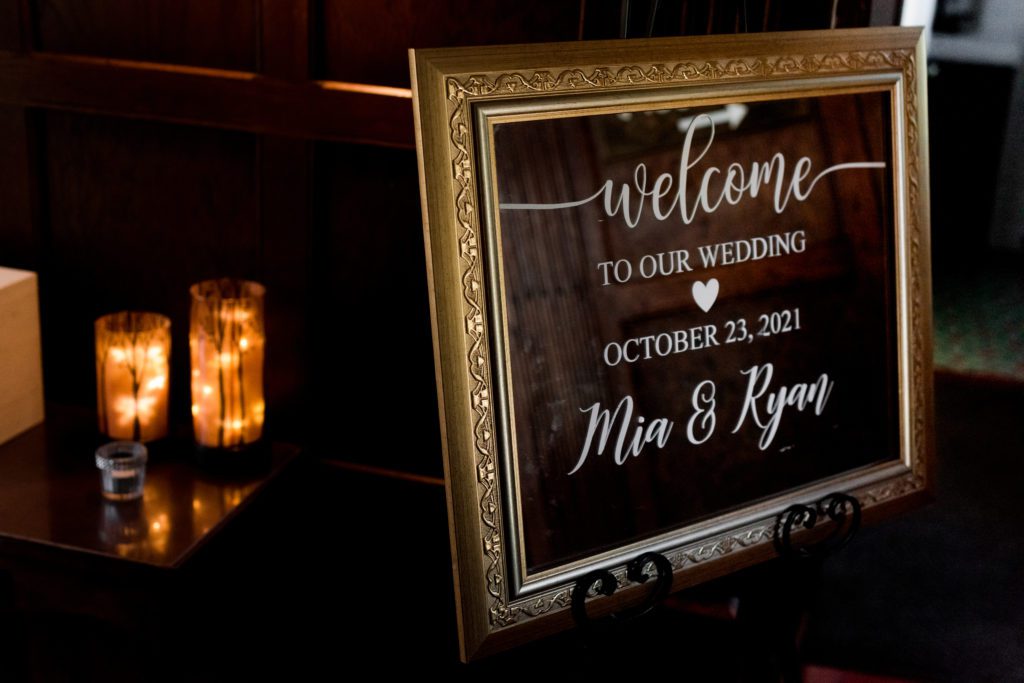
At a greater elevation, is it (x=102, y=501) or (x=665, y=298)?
(x=665, y=298)

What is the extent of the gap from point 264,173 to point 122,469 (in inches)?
22.1

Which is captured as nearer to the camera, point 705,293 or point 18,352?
point 705,293

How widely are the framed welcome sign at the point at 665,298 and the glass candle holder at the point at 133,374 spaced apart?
31.5 inches

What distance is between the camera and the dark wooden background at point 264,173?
1669mm

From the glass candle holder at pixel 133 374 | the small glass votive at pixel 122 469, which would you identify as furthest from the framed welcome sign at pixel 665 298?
the glass candle holder at pixel 133 374

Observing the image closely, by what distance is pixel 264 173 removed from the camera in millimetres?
1752

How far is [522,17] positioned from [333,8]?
323 mm

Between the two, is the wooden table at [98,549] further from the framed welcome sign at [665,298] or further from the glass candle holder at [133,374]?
the framed welcome sign at [665,298]

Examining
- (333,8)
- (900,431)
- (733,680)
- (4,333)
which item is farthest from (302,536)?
(900,431)

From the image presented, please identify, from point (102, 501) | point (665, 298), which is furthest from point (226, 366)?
point (665, 298)

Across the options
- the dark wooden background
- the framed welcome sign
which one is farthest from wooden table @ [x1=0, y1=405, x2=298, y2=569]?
the framed welcome sign

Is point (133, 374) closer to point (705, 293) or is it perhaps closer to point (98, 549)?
point (98, 549)

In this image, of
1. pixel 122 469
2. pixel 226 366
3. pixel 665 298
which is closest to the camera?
pixel 665 298

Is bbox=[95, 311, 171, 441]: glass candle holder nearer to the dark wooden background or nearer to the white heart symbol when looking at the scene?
the dark wooden background
